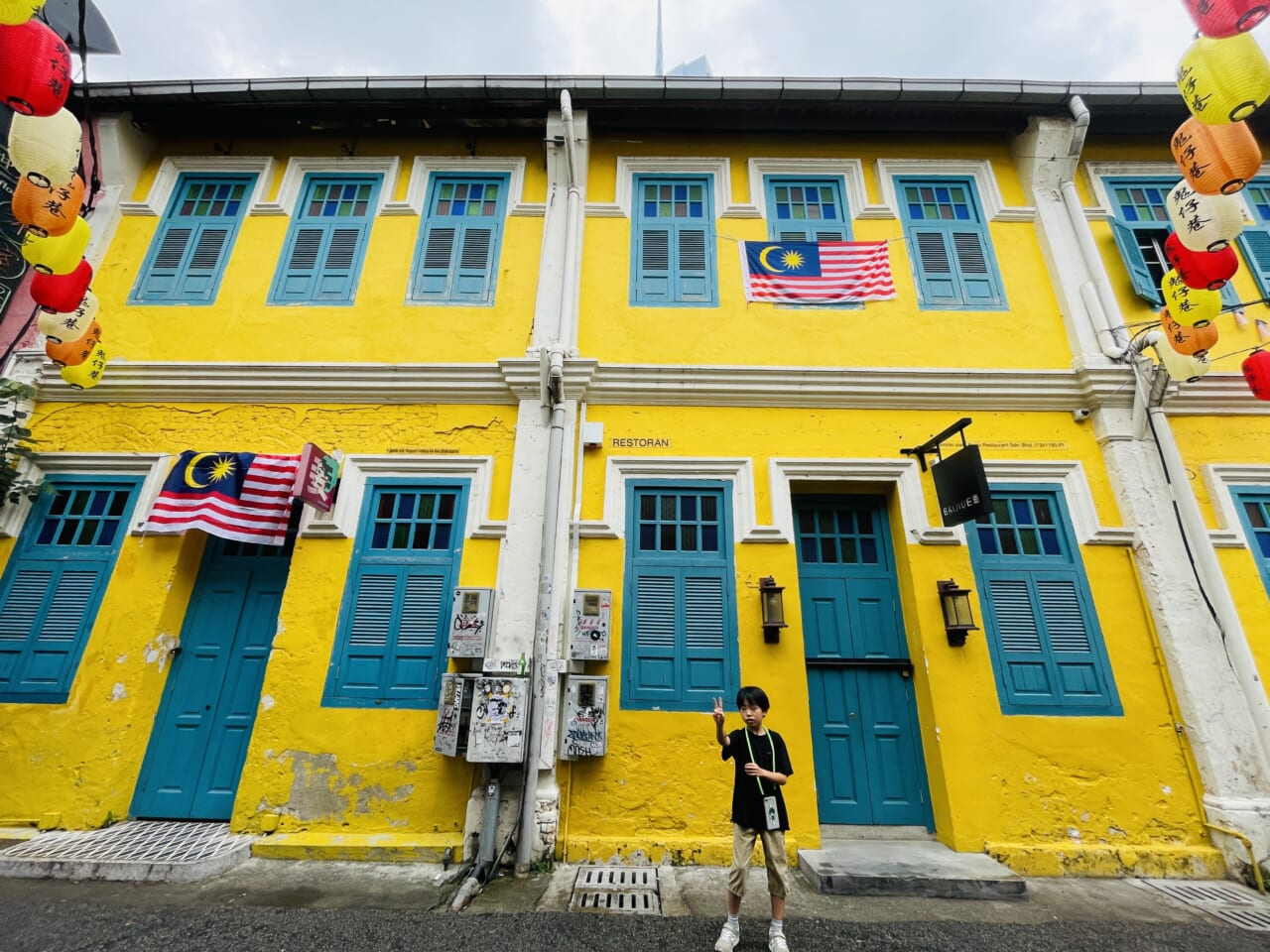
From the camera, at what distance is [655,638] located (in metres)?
5.46

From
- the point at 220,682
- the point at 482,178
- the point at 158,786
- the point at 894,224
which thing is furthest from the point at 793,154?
the point at 158,786

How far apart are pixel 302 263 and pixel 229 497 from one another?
3.05 m

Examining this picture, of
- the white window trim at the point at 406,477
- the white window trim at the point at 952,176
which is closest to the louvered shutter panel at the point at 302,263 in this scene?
the white window trim at the point at 406,477

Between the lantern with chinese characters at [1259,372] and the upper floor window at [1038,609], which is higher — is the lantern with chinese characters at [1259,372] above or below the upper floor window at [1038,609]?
above

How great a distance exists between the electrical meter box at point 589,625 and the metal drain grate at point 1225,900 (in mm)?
4655

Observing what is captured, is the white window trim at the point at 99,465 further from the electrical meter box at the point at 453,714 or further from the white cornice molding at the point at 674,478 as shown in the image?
the white cornice molding at the point at 674,478

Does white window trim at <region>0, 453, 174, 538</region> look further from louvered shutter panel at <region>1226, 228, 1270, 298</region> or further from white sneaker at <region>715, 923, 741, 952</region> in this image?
louvered shutter panel at <region>1226, 228, 1270, 298</region>

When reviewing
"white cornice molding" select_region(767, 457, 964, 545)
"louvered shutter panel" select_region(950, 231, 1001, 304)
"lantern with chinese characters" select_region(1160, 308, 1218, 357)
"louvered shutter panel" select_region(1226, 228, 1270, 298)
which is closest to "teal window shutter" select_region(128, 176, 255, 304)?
"white cornice molding" select_region(767, 457, 964, 545)

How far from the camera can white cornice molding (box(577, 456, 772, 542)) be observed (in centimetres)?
573

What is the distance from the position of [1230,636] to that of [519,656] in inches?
247

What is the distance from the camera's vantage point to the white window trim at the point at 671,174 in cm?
727

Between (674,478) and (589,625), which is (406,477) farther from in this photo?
(674,478)

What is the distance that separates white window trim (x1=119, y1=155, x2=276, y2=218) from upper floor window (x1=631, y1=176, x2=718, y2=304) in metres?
4.72

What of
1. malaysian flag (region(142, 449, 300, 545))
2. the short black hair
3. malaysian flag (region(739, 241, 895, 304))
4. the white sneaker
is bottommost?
the white sneaker
